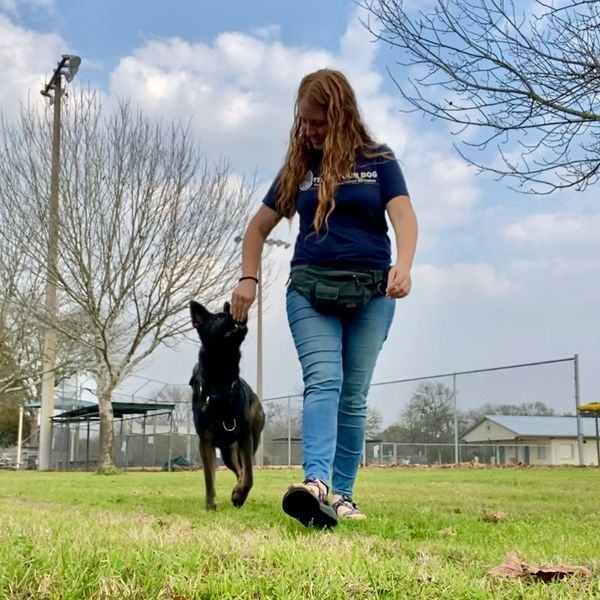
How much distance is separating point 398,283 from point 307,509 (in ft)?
3.79

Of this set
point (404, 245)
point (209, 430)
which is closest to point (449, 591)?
point (404, 245)

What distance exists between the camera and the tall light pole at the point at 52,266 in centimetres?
1841

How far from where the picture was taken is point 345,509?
4.05 m

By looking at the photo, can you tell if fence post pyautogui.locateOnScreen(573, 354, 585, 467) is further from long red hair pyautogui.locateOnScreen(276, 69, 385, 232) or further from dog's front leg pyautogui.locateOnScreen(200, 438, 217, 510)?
long red hair pyautogui.locateOnScreen(276, 69, 385, 232)

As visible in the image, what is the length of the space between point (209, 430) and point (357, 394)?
1138 mm

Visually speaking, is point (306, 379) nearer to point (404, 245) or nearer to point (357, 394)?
point (357, 394)

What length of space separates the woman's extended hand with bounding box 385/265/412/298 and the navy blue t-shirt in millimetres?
183

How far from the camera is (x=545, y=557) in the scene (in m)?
2.65

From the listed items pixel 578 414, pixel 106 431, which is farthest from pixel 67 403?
pixel 578 414

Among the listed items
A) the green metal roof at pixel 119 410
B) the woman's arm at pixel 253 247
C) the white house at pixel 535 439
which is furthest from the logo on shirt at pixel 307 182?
the green metal roof at pixel 119 410

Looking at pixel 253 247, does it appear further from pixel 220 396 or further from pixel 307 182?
pixel 220 396

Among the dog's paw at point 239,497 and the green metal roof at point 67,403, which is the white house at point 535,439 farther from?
the green metal roof at point 67,403

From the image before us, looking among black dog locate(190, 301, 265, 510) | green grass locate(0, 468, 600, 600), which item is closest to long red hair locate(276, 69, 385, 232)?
black dog locate(190, 301, 265, 510)

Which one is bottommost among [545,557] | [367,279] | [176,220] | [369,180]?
[545,557]
